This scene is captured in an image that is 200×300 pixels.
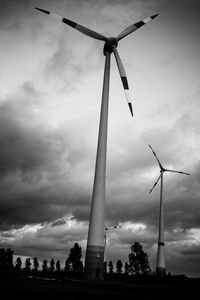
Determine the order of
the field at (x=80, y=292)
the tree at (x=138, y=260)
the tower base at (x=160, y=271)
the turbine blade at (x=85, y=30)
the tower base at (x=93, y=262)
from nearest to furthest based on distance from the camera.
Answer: the field at (x=80, y=292) → the tower base at (x=93, y=262) → the turbine blade at (x=85, y=30) → the tower base at (x=160, y=271) → the tree at (x=138, y=260)

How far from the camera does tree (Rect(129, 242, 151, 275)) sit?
152 meters

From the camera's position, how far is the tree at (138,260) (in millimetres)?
152250

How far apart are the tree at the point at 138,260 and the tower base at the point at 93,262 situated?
12967 centimetres

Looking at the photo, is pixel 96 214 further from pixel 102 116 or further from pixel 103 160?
pixel 102 116

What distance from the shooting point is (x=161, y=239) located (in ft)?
235

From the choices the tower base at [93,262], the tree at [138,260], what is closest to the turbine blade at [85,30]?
the tower base at [93,262]

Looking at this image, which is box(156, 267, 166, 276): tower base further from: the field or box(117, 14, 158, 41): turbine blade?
box(117, 14, 158, 41): turbine blade

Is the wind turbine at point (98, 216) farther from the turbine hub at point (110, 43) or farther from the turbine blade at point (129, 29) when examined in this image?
the turbine blade at point (129, 29)

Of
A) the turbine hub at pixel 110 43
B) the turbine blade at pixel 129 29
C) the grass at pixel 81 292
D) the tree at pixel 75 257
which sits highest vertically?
the turbine blade at pixel 129 29

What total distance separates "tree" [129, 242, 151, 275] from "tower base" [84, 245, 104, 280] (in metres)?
130

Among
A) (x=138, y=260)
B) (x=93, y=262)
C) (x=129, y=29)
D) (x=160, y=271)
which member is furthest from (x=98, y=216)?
(x=138, y=260)

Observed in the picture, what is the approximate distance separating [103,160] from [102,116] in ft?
21.1

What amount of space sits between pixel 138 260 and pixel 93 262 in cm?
13125

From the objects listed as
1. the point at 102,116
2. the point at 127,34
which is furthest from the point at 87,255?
the point at 127,34
